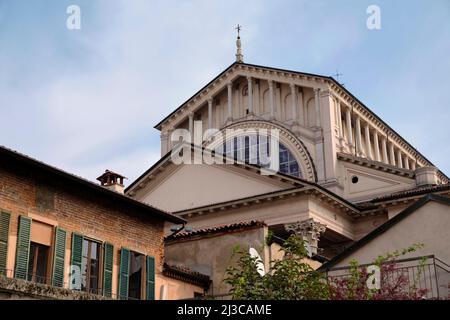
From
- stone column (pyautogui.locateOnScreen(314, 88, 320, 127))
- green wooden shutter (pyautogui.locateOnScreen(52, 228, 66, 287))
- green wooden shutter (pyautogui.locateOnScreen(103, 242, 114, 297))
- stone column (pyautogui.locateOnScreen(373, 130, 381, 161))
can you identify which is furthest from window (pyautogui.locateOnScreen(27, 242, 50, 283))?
stone column (pyautogui.locateOnScreen(373, 130, 381, 161))

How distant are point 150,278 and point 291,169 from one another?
61.2 feet

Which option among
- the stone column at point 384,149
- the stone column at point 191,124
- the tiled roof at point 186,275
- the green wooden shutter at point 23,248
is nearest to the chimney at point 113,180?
the tiled roof at point 186,275

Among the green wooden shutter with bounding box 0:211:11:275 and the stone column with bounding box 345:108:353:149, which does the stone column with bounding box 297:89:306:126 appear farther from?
the green wooden shutter with bounding box 0:211:11:275

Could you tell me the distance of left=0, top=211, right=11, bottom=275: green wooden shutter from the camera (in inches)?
584

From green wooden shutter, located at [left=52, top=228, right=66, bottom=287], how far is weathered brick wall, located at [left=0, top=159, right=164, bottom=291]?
0.21 m

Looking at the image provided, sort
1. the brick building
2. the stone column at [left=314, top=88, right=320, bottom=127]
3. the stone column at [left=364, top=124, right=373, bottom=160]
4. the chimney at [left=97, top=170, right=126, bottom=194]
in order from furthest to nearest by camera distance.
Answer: the stone column at [left=364, top=124, right=373, bottom=160]
the stone column at [left=314, top=88, right=320, bottom=127]
the chimney at [left=97, top=170, right=126, bottom=194]
the brick building

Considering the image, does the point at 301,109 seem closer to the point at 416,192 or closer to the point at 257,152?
the point at 257,152

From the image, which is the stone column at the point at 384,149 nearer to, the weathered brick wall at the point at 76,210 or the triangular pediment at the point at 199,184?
the triangular pediment at the point at 199,184

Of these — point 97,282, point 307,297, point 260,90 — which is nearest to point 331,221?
point 260,90

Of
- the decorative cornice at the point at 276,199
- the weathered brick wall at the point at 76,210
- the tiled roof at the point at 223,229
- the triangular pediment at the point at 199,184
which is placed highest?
the triangular pediment at the point at 199,184

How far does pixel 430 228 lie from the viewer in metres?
15.0

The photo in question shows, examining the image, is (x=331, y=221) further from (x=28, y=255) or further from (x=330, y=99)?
(x=28, y=255)

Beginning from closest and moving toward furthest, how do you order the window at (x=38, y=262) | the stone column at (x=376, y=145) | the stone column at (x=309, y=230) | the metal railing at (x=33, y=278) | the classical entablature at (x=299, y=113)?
the metal railing at (x=33, y=278) < the window at (x=38, y=262) < the stone column at (x=309, y=230) < the classical entablature at (x=299, y=113) < the stone column at (x=376, y=145)

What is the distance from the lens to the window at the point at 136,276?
1855 centimetres
